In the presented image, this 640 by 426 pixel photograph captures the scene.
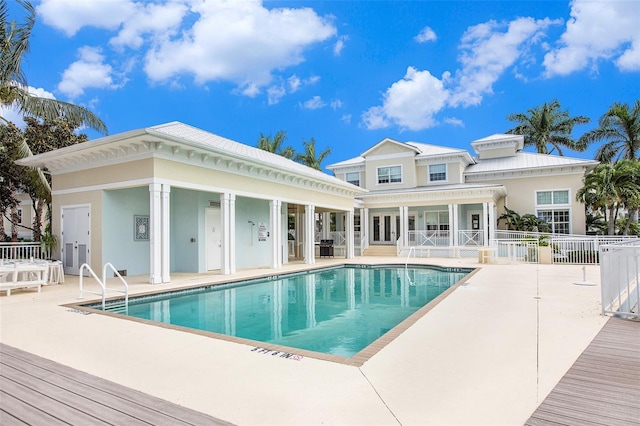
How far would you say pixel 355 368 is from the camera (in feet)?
13.4

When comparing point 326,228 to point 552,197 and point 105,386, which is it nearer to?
point 552,197

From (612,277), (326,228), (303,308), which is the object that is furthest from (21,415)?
(326,228)

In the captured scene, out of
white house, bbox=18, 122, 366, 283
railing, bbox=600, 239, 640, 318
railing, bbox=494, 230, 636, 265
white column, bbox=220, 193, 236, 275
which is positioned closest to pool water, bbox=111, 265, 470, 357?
white column, bbox=220, 193, 236, 275

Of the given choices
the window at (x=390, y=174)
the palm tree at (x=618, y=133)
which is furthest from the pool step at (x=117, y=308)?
the palm tree at (x=618, y=133)

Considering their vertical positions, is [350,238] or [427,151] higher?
[427,151]

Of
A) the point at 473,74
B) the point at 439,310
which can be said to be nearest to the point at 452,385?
the point at 439,310

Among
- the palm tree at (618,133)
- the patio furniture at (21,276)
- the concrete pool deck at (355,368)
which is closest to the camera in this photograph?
the concrete pool deck at (355,368)

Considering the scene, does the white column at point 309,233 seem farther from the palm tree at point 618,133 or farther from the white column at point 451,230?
the palm tree at point 618,133

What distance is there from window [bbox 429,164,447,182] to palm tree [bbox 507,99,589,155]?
15715 mm

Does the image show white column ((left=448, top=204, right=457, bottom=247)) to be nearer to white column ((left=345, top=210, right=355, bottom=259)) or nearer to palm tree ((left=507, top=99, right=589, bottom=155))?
white column ((left=345, top=210, right=355, bottom=259))

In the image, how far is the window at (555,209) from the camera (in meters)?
23.2

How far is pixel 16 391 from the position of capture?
351 centimetres

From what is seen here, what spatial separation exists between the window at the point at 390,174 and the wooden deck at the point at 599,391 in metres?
21.8

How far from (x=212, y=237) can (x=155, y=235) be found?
3904 millimetres
